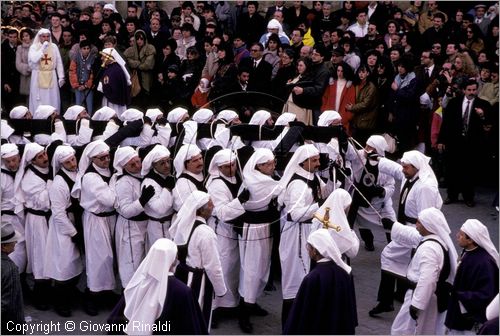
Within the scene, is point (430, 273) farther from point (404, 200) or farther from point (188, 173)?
point (188, 173)

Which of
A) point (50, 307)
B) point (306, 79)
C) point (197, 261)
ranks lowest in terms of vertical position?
point (50, 307)

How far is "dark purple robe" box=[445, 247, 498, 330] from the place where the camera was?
29.0 feet

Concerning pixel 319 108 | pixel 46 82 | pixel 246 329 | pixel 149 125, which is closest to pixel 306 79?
pixel 319 108

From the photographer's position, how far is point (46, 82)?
701 inches

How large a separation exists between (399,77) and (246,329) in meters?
6.44

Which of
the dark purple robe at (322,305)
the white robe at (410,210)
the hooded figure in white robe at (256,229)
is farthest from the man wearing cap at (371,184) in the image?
the dark purple robe at (322,305)

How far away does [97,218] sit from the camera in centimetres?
1127

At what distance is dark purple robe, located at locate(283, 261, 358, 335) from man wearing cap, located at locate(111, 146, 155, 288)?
2792 mm

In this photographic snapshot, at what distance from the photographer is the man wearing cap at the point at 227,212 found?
10883 millimetres

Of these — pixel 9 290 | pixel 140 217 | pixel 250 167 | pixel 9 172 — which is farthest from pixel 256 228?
pixel 9 290

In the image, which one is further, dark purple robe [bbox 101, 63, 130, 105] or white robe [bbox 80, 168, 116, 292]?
dark purple robe [bbox 101, 63, 130, 105]

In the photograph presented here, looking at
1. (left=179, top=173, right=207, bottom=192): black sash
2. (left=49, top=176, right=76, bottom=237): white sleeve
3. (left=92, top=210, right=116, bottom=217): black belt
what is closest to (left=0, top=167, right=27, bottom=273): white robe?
(left=49, top=176, right=76, bottom=237): white sleeve

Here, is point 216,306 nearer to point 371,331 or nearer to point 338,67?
point 371,331

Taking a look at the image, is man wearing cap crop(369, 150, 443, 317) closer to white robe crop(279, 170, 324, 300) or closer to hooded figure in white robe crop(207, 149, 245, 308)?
white robe crop(279, 170, 324, 300)
